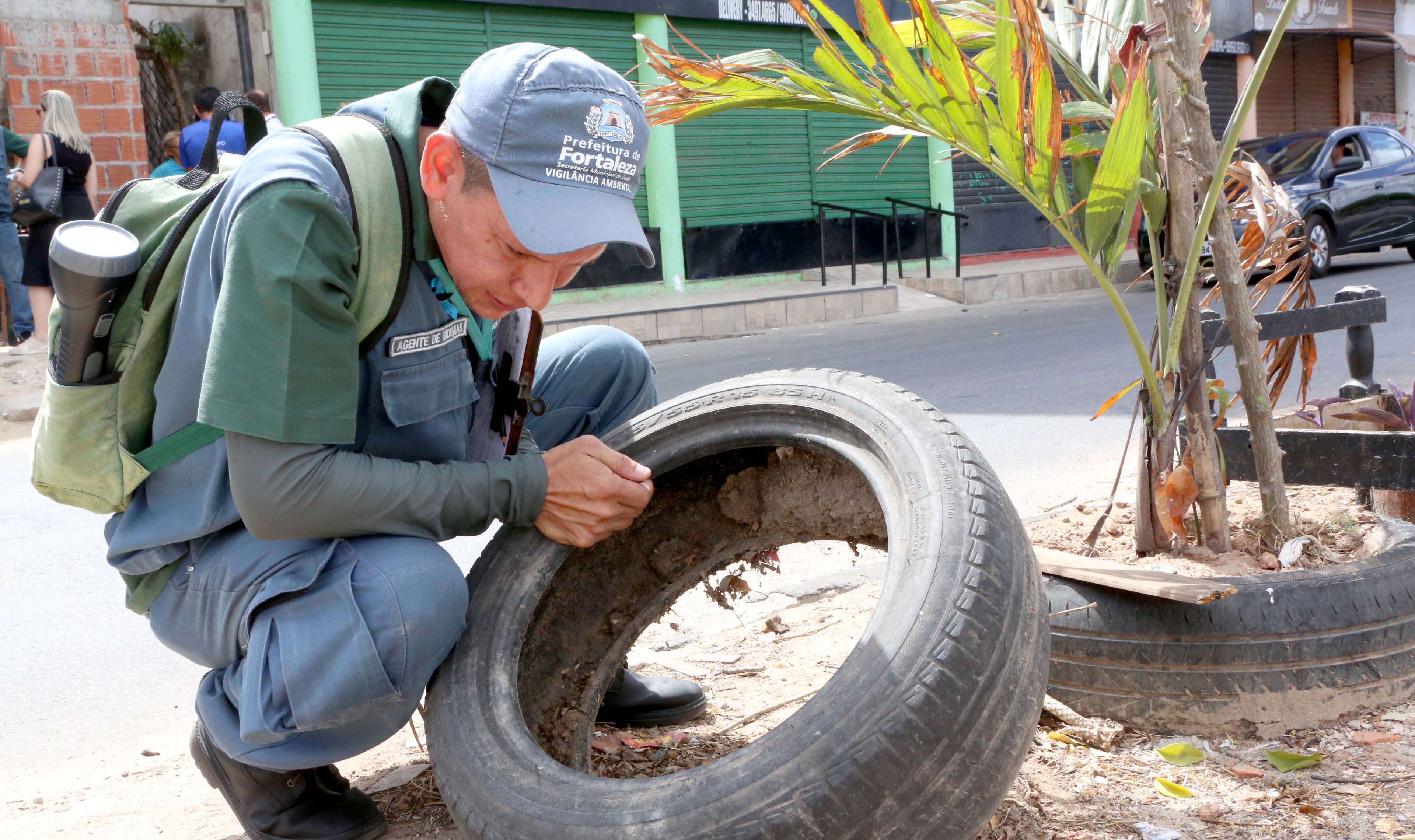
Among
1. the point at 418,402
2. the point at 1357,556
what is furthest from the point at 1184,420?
the point at 418,402

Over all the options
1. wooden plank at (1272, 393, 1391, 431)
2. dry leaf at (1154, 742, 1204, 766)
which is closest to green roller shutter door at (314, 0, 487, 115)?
wooden plank at (1272, 393, 1391, 431)

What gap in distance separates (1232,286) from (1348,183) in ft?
38.6

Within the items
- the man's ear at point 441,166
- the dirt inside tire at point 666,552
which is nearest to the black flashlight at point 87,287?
the man's ear at point 441,166

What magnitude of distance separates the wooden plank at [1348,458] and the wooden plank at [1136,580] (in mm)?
561

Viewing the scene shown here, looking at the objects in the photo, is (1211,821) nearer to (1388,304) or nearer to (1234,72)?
(1388,304)

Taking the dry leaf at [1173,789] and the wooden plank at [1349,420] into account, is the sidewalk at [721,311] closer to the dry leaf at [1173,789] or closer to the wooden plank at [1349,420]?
the wooden plank at [1349,420]

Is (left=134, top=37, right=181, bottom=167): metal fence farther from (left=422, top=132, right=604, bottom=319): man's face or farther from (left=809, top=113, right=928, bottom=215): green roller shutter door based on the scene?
(left=422, top=132, right=604, bottom=319): man's face

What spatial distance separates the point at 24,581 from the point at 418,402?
110 inches

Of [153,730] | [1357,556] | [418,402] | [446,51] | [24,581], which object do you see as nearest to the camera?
[418,402]

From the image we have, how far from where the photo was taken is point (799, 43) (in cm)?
1473

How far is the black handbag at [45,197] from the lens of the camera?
7914mm

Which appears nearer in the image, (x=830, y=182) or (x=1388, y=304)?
(x=1388, y=304)

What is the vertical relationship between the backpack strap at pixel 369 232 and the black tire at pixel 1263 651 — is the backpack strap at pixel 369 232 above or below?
above

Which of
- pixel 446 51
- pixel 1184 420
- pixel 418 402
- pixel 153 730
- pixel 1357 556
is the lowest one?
pixel 153 730
